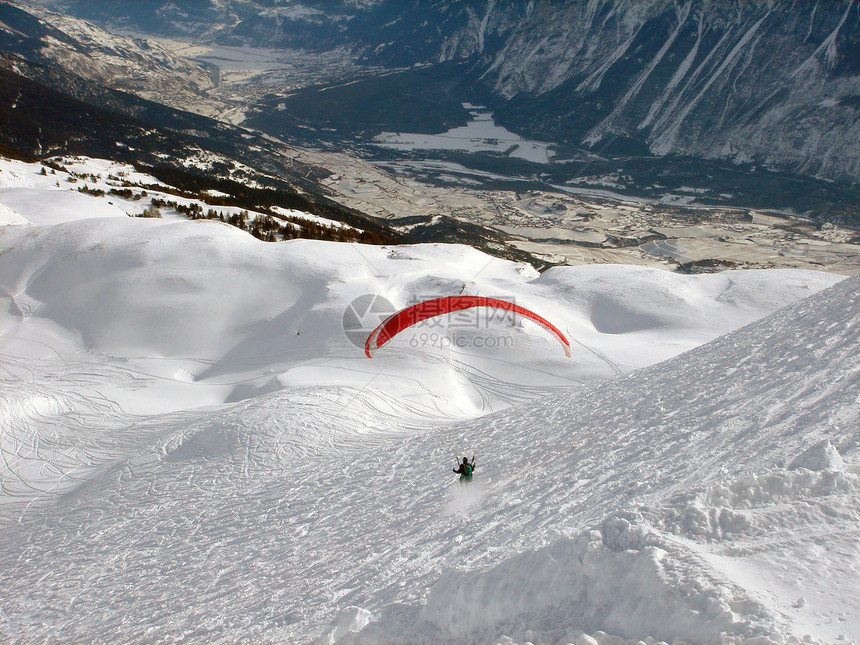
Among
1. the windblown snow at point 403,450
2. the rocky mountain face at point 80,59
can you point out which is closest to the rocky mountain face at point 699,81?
the windblown snow at point 403,450

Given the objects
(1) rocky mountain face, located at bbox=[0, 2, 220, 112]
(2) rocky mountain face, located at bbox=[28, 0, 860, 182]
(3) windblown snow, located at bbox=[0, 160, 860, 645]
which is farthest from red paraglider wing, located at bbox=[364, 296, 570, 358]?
(1) rocky mountain face, located at bbox=[0, 2, 220, 112]

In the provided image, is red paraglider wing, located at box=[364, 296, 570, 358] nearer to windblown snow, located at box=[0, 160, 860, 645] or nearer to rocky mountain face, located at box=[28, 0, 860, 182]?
windblown snow, located at box=[0, 160, 860, 645]

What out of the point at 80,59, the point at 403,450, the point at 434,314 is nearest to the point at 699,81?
the point at 434,314

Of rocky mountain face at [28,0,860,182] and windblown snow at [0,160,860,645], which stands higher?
rocky mountain face at [28,0,860,182]

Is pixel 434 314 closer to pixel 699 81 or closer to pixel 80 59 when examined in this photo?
pixel 699 81

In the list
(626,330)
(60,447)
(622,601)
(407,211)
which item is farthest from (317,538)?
(407,211)

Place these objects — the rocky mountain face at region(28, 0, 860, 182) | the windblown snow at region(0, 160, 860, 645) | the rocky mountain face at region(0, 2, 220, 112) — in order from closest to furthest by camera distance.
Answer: the windblown snow at region(0, 160, 860, 645), the rocky mountain face at region(28, 0, 860, 182), the rocky mountain face at region(0, 2, 220, 112)
